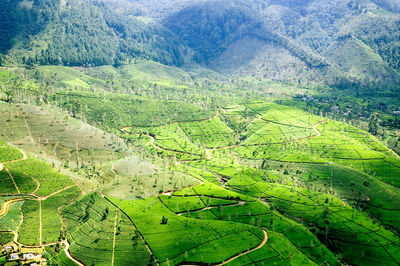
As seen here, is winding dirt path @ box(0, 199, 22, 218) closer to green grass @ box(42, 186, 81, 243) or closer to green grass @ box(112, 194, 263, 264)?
green grass @ box(42, 186, 81, 243)

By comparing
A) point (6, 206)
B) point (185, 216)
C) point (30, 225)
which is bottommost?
point (30, 225)

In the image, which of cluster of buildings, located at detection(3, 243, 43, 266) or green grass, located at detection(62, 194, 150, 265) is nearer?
A: cluster of buildings, located at detection(3, 243, 43, 266)

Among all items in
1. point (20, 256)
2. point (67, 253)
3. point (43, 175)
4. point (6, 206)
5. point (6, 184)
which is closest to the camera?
point (20, 256)

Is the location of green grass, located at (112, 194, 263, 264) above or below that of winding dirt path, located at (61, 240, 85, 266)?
above

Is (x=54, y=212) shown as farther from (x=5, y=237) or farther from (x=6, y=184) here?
(x=6, y=184)

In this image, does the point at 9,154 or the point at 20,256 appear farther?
the point at 9,154

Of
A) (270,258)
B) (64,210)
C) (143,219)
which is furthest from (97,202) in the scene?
(270,258)

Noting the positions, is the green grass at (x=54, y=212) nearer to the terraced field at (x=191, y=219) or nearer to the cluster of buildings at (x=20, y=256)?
the terraced field at (x=191, y=219)

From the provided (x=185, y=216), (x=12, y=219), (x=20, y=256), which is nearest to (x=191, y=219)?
(x=185, y=216)

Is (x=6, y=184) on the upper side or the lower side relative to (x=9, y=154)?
lower

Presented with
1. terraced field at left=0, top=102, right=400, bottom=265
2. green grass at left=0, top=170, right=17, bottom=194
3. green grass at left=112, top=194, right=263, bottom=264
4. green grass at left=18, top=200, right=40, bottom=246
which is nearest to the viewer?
green grass at left=112, top=194, right=263, bottom=264

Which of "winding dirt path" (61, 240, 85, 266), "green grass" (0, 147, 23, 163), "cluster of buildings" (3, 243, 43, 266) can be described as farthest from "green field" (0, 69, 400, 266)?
"cluster of buildings" (3, 243, 43, 266)

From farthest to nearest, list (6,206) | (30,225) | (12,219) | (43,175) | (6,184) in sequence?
(43,175)
(6,184)
(6,206)
(30,225)
(12,219)
